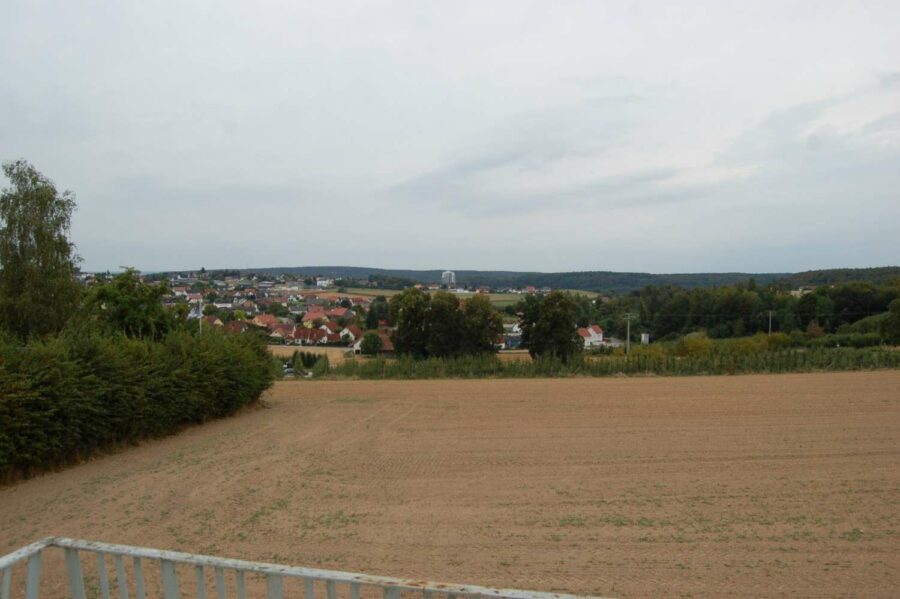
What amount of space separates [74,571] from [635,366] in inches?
1159

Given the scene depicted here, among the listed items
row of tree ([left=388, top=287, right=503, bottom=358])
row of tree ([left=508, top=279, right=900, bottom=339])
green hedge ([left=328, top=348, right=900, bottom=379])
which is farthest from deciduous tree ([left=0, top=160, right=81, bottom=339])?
row of tree ([left=508, top=279, right=900, bottom=339])

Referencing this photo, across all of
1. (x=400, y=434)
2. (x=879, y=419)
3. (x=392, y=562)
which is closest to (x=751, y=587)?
(x=392, y=562)

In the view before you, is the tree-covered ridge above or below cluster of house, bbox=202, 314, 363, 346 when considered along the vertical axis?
above

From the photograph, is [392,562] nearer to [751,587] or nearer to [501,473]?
[751,587]

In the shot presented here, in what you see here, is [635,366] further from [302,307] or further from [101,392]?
[302,307]

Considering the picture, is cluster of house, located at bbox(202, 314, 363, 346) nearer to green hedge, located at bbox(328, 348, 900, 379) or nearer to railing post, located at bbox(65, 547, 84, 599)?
green hedge, located at bbox(328, 348, 900, 379)

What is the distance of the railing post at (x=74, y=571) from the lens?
3.66m

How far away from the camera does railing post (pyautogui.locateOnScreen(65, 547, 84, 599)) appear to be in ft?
12.0

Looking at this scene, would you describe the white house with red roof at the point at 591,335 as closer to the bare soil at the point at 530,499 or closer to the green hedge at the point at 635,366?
the green hedge at the point at 635,366

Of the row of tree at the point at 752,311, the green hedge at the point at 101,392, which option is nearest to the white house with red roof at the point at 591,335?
the row of tree at the point at 752,311

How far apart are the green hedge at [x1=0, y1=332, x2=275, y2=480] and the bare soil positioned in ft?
1.56

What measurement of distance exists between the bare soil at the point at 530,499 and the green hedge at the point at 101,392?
0.47 meters

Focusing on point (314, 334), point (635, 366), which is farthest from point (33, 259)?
point (314, 334)

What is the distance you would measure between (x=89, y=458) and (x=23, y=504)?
3.26 meters
